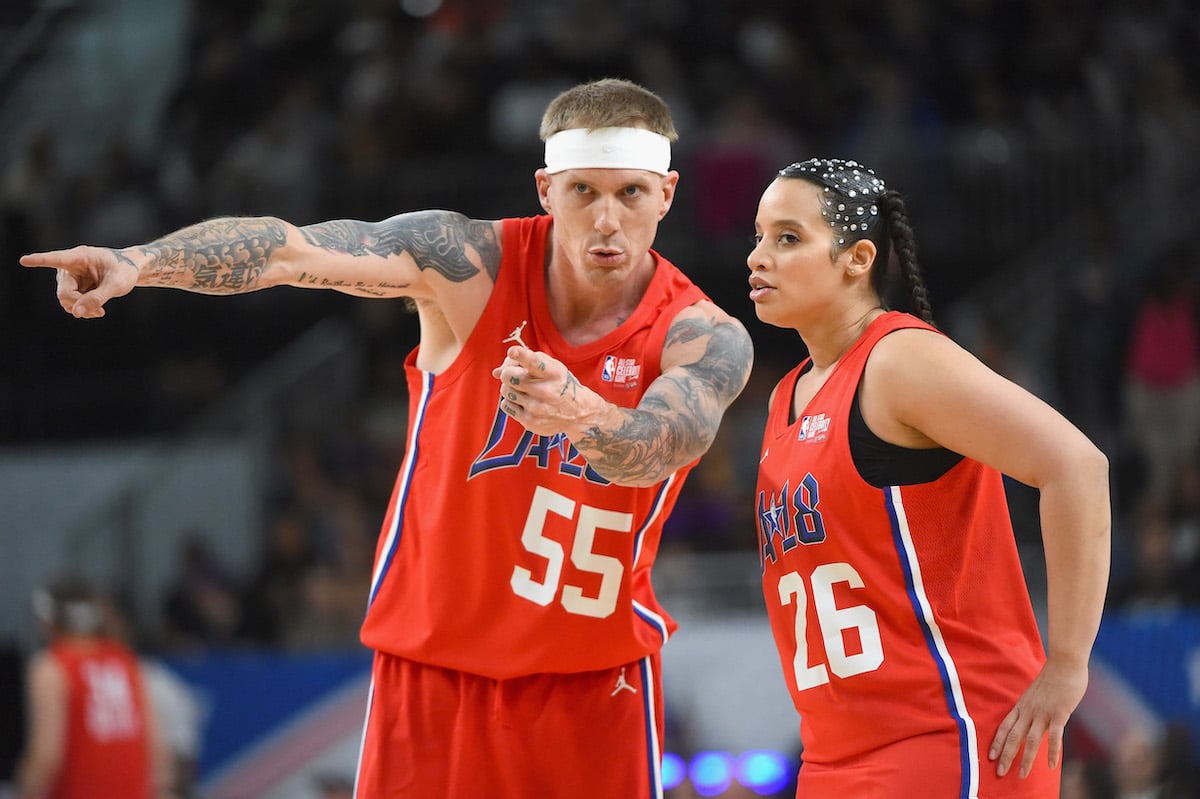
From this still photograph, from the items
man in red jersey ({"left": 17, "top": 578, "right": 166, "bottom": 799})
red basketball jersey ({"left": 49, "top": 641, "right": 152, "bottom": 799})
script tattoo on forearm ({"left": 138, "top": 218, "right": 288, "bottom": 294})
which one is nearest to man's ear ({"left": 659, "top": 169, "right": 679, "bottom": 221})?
script tattoo on forearm ({"left": 138, "top": 218, "right": 288, "bottom": 294})

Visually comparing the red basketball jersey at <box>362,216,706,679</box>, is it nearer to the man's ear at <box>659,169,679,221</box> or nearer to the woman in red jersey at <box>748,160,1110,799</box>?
the man's ear at <box>659,169,679,221</box>

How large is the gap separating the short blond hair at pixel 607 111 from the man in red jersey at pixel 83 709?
504 cm

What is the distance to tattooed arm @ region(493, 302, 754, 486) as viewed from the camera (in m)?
3.55

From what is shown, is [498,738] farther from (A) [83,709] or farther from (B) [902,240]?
(A) [83,709]

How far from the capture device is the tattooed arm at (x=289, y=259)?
3680 millimetres

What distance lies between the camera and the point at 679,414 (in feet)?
13.6

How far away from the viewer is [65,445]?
13281mm

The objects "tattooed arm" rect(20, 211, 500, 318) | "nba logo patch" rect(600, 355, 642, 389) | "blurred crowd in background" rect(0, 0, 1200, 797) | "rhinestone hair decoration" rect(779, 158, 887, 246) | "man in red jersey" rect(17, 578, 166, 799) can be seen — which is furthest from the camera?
"blurred crowd in background" rect(0, 0, 1200, 797)

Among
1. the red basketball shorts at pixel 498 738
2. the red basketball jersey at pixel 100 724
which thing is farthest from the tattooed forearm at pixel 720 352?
the red basketball jersey at pixel 100 724

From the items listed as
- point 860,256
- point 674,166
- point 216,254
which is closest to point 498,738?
point 216,254

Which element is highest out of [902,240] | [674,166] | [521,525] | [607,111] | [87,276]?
[674,166]

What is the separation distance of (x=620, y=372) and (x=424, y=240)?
2.25 feet

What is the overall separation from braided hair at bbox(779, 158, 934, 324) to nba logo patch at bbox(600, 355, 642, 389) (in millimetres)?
701

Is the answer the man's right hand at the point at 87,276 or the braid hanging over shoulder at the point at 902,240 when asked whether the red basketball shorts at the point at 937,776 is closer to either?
the braid hanging over shoulder at the point at 902,240
